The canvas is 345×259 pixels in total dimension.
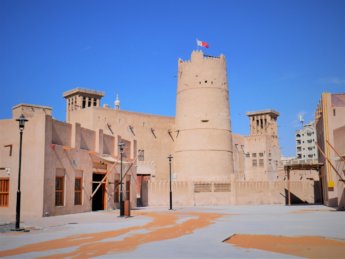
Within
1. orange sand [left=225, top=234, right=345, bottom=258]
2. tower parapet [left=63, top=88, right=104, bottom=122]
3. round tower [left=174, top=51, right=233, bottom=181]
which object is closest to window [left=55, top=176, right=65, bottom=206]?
orange sand [left=225, top=234, right=345, bottom=258]

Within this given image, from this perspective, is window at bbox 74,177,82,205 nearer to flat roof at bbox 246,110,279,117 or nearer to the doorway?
the doorway

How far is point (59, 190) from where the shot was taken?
72.0 ft

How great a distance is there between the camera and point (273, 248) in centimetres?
1008

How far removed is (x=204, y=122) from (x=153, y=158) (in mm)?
10382

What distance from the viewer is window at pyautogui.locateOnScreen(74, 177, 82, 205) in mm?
23781

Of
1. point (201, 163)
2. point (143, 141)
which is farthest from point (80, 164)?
point (143, 141)

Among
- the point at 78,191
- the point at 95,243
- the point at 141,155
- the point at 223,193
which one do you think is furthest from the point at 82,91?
the point at 95,243

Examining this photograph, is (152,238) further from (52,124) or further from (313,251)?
(52,124)

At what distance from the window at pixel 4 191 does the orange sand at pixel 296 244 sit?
13.3 m

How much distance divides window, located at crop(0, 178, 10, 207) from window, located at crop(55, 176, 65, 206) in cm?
250

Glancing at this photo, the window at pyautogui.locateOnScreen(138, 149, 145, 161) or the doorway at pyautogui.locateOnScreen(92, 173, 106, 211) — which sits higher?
the window at pyautogui.locateOnScreen(138, 149, 145, 161)

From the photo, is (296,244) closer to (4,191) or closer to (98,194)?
(4,191)

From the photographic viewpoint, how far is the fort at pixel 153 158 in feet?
68.3

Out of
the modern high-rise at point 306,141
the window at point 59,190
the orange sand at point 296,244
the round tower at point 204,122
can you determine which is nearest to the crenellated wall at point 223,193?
the round tower at point 204,122
